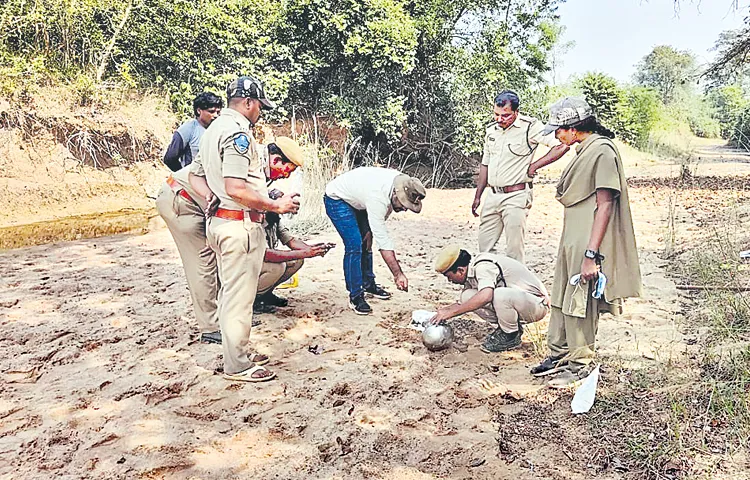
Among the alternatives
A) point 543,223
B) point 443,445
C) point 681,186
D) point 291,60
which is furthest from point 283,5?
point 443,445

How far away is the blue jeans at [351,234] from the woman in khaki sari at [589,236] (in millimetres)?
1927

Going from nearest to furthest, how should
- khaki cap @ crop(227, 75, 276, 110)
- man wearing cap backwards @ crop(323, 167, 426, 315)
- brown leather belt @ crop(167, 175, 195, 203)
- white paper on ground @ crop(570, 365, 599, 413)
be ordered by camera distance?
1. white paper on ground @ crop(570, 365, 599, 413)
2. khaki cap @ crop(227, 75, 276, 110)
3. brown leather belt @ crop(167, 175, 195, 203)
4. man wearing cap backwards @ crop(323, 167, 426, 315)

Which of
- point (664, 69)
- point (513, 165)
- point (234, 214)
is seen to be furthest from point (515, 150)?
point (664, 69)

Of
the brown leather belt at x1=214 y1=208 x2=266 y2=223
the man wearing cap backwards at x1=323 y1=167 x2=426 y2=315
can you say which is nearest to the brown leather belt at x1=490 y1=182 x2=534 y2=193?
the man wearing cap backwards at x1=323 y1=167 x2=426 y2=315

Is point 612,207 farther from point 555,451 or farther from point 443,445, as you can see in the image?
point 443,445

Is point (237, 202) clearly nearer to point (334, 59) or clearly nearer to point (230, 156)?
point (230, 156)

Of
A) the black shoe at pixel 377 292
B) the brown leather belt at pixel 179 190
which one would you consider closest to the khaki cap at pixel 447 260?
the black shoe at pixel 377 292

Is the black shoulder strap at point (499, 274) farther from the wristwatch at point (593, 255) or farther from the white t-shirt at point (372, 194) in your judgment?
the wristwatch at point (593, 255)

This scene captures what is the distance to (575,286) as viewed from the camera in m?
3.58

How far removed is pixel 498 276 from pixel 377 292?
5.61 ft

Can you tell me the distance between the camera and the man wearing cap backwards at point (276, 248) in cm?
412

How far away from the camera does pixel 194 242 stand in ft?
14.6

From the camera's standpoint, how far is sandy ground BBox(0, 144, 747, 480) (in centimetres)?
300

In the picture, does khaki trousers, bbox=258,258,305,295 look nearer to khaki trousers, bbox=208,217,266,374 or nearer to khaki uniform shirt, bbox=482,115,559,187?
khaki trousers, bbox=208,217,266,374
